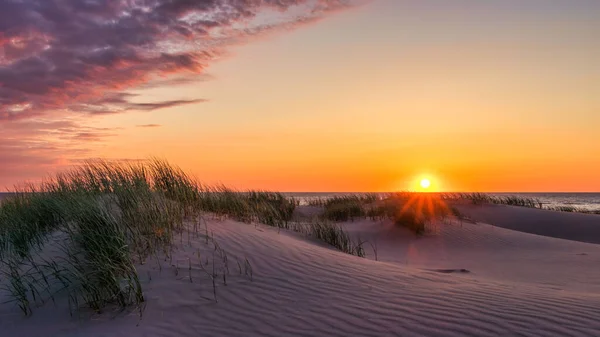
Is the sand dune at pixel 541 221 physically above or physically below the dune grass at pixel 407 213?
below

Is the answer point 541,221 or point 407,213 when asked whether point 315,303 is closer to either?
point 407,213

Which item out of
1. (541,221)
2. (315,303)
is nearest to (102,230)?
(315,303)

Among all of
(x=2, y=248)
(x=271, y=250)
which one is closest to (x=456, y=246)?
(x=271, y=250)

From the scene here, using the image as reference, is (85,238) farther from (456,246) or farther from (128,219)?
(456,246)

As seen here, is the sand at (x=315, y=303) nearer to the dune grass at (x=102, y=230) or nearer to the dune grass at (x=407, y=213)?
the dune grass at (x=102, y=230)

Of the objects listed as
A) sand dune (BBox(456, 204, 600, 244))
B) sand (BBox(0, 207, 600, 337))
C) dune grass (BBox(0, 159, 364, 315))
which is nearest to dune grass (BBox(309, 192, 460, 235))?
sand dune (BBox(456, 204, 600, 244))

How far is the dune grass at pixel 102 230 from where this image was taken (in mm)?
4926

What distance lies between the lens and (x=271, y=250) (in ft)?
20.9

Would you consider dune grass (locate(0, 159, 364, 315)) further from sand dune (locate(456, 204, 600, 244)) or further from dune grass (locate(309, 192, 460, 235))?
sand dune (locate(456, 204, 600, 244))

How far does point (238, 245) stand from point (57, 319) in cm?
245

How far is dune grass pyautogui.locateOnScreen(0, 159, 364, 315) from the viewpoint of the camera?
493 centimetres

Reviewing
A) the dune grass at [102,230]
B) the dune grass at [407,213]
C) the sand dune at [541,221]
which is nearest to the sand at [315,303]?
the dune grass at [102,230]

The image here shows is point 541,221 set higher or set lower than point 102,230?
lower

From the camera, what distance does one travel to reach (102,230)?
18.4ft
